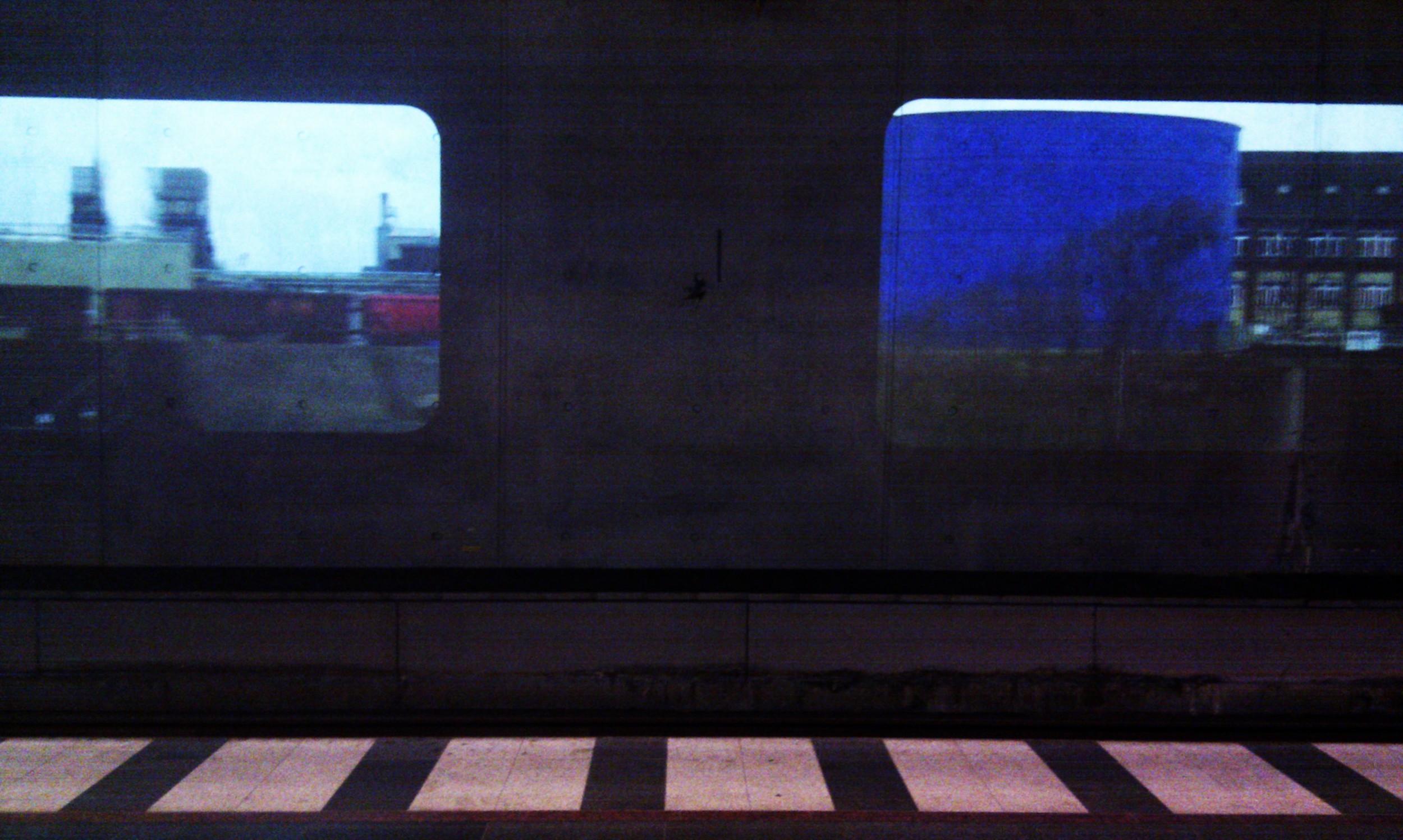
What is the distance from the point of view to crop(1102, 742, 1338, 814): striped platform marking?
4.85m

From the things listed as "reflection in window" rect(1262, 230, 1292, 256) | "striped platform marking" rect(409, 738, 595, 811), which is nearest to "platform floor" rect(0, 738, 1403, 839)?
"striped platform marking" rect(409, 738, 595, 811)

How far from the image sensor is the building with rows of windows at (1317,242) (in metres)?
6.04

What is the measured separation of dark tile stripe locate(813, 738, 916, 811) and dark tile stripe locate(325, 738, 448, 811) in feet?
6.45

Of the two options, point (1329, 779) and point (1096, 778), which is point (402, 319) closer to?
point (1096, 778)

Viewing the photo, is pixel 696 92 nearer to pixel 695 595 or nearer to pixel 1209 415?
pixel 695 595

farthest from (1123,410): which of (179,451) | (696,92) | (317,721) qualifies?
(179,451)

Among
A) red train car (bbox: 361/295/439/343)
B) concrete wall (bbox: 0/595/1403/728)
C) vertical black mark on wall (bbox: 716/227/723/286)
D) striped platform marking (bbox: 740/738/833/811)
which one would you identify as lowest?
striped platform marking (bbox: 740/738/833/811)

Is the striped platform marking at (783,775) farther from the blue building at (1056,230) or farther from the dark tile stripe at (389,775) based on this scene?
the blue building at (1056,230)

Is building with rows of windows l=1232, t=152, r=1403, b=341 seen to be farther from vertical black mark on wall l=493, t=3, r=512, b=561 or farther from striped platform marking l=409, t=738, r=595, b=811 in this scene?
striped platform marking l=409, t=738, r=595, b=811

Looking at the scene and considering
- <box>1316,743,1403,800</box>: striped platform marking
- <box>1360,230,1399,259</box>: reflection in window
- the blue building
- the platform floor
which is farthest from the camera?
<box>1360,230,1399,259</box>: reflection in window

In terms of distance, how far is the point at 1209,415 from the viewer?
20.1ft

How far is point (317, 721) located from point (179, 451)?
68.1 inches

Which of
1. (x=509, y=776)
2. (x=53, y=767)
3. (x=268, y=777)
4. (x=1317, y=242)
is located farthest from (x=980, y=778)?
(x=53, y=767)

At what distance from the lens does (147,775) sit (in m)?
5.05
